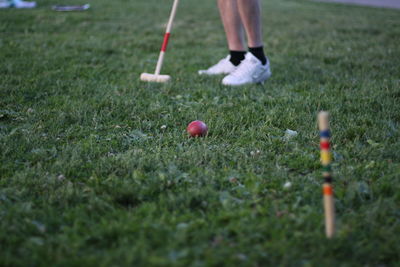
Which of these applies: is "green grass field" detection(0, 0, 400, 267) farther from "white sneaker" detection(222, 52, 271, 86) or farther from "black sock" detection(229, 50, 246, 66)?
"black sock" detection(229, 50, 246, 66)

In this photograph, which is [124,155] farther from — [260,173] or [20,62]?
[20,62]

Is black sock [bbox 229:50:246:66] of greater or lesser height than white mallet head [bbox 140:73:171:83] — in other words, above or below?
above

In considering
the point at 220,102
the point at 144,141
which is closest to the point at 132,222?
the point at 144,141

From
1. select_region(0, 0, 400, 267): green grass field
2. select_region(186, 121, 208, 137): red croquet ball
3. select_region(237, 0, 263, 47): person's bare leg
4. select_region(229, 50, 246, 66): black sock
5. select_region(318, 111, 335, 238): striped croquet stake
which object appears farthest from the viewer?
select_region(229, 50, 246, 66): black sock

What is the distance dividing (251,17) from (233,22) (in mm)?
372

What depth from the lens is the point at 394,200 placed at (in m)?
2.02

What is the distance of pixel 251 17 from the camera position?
392 centimetres

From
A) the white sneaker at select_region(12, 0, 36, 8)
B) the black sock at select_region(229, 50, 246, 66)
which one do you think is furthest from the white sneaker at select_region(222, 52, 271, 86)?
the white sneaker at select_region(12, 0, 36, 8)

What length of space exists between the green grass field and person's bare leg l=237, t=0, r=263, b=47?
494 millimetres

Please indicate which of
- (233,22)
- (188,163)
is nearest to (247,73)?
(233,22)

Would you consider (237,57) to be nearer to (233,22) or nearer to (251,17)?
(233,22)

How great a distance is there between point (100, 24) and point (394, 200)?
239 inches

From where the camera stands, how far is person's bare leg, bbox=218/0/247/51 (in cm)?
420

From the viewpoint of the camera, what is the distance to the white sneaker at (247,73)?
395cm
